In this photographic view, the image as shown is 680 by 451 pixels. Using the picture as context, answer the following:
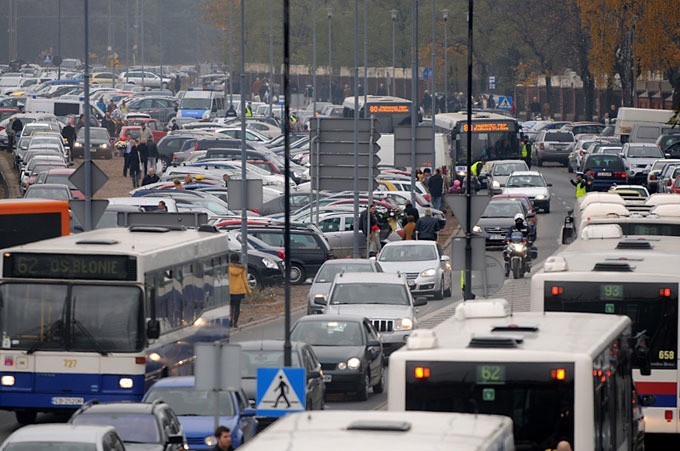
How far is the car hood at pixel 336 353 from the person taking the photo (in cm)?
2505

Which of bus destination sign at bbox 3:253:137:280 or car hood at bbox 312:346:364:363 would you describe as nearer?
bus destination sign at bbox 3:253:137:280

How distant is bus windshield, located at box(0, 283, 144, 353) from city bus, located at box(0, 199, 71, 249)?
6.91 meters

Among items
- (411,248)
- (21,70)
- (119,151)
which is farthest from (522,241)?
(21,70)

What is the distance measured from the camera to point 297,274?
138 ft

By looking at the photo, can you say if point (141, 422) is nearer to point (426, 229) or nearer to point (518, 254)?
point (518, 254)

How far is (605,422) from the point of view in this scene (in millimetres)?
13641

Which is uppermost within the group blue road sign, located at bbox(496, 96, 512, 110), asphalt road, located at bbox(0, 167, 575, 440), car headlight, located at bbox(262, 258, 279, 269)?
blue road sign, located at bbox(496, 96, 512, 110)

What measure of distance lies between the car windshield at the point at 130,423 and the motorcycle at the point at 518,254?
2343 cm

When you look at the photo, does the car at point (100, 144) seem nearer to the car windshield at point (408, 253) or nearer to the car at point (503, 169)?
the car at point (503, 169)

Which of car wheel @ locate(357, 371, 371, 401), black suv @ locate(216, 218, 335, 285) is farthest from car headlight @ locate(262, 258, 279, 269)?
car wheel @ locate(357, 371, 371, 401)

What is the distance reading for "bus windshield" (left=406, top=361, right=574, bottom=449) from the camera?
12.7 meters

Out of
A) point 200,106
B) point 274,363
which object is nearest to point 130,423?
point 274,363

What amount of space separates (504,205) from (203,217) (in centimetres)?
1916

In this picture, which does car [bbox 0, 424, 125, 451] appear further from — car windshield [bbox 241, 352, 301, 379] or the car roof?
car windshield [bbox 241, 352, 301, 379]
